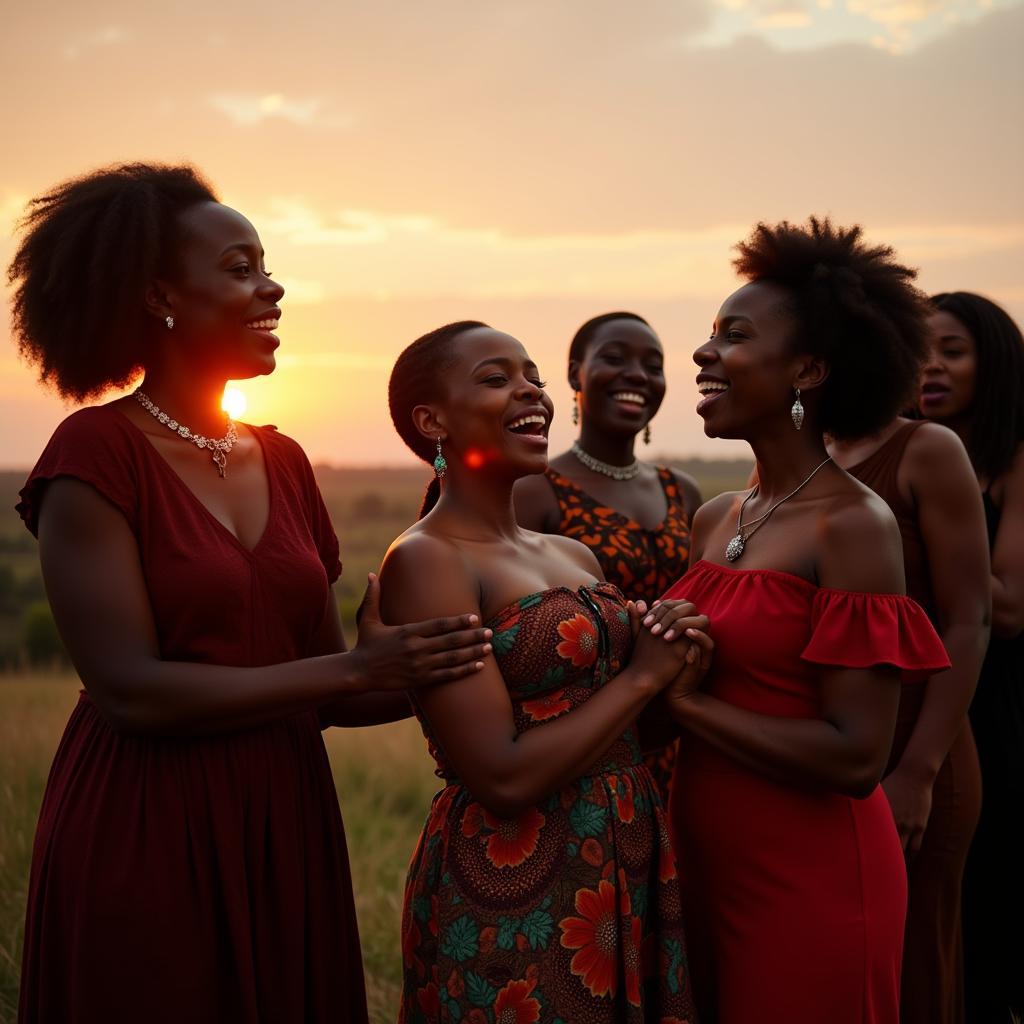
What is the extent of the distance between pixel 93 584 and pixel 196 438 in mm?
568

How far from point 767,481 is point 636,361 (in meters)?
2.10

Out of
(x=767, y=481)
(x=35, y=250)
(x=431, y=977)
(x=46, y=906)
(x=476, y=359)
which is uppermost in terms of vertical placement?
(x=35, y=250)

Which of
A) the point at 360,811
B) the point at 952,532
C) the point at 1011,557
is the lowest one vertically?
the point at 360,811

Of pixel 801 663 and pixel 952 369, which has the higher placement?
pixel 952 369

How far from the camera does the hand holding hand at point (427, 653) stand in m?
2.87

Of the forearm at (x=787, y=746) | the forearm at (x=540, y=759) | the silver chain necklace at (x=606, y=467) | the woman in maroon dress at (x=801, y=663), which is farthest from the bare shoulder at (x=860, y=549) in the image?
the silver chain necklace at (x=606, y=467)

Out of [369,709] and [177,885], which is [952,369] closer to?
[369,709]

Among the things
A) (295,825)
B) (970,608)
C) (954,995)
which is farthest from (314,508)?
(954,995)

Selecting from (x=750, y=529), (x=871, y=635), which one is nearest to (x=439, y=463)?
(x=750, y=529)

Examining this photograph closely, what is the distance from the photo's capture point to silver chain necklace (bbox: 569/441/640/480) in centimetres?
538

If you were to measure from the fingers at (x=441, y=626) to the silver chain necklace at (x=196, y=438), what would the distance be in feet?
2.61

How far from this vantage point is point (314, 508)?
354 centimetres

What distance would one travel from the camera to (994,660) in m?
4.51

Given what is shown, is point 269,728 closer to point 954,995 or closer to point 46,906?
point 46,906
